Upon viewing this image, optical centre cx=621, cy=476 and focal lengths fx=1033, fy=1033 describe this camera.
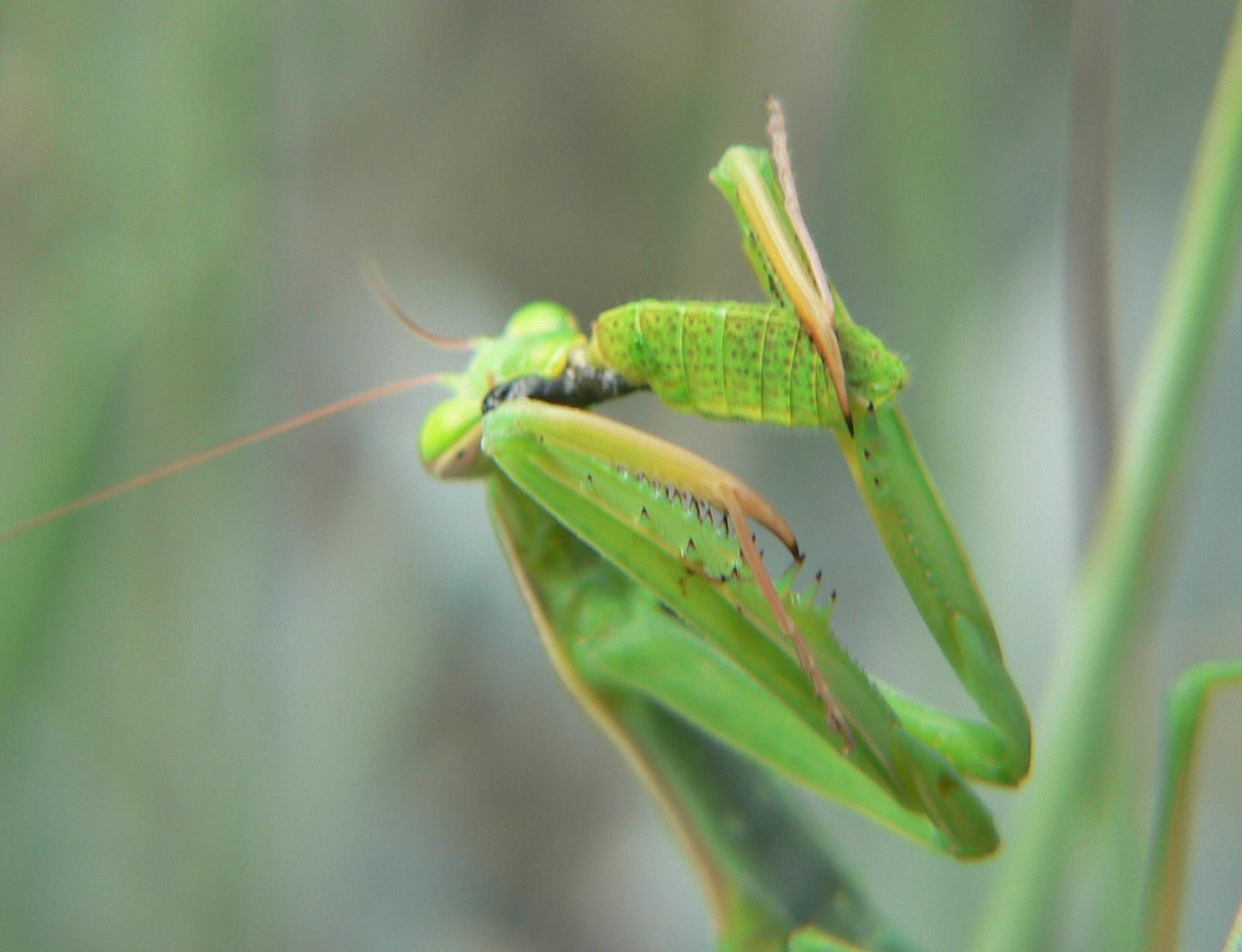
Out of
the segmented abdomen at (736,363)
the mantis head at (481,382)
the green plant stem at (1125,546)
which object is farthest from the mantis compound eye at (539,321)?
the green plant stem at (1125,546)

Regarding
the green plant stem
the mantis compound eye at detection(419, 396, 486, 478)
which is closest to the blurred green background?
the green plant stem

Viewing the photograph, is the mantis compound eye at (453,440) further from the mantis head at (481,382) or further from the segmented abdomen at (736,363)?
the segmented abdomen at (736,363)

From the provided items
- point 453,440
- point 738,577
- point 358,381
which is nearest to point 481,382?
point 453,440

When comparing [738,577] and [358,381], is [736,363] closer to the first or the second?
[738,577]

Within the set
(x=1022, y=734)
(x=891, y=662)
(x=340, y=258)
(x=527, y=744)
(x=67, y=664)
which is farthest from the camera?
(x=527, y=744)

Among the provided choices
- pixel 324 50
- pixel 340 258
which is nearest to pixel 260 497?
pixel 340 258

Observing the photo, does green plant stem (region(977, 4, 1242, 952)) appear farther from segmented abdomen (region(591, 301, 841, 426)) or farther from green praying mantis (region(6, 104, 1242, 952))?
segmented abdomen (region(591, 301, 841, 426))

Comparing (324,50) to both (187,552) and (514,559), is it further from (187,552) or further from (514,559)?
(514,559)
